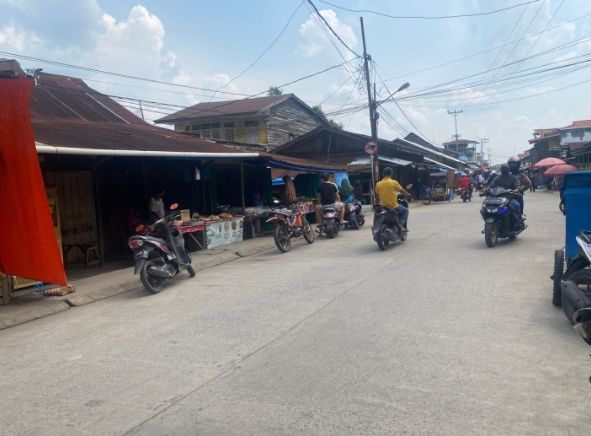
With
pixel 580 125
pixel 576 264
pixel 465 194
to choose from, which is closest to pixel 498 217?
pixel 576 264

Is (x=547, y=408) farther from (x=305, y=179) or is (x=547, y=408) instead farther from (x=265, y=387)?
(x=305, y=179)

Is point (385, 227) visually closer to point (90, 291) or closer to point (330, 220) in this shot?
point (330, 220)

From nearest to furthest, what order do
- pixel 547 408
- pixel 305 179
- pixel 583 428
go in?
pixel 583 428, pixel 547 408, pixel 305 179

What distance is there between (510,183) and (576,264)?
20.0ft

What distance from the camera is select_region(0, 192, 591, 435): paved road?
354cm

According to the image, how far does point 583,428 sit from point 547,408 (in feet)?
0.99

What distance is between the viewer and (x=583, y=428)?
10.5ft

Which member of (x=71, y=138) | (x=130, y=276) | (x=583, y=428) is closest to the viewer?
(x=583, y=428)

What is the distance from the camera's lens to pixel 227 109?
33.3 metres

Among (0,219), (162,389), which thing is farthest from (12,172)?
(162,389)

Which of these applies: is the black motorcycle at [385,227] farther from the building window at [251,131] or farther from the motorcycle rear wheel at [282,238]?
the building window at [251,131]

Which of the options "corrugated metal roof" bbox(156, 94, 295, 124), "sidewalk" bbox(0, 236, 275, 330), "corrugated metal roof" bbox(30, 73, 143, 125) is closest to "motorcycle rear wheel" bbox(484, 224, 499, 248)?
"sidewalk" bbox(0, 236, 275, 330)

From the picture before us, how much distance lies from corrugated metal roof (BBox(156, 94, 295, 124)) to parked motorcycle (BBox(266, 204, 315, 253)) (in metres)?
19.7

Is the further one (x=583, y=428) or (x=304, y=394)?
(x=304, y=394)
